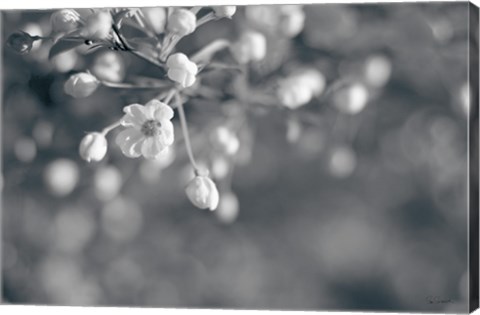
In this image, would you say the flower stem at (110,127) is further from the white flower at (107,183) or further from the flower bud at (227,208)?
the flower bud at (227,208)

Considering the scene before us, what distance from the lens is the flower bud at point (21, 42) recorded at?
2.82 m

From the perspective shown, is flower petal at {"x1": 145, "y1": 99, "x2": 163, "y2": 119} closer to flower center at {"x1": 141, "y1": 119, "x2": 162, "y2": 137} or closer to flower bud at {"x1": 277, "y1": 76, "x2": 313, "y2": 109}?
flower center at {"x1": 141, "y1": 119, "x2": 162, "y2": 137}

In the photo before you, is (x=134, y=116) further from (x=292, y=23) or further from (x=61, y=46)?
(x=292, y=23)

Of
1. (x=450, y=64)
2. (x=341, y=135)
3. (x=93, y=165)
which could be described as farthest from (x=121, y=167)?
(x=450, y=64)

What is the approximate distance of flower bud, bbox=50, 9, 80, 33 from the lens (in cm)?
277

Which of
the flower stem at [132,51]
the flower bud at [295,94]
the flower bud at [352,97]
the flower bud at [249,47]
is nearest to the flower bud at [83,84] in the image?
the flower stem at [132,51]

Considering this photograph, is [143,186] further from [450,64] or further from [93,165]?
[450,64]

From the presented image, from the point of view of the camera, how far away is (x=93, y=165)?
109 inches

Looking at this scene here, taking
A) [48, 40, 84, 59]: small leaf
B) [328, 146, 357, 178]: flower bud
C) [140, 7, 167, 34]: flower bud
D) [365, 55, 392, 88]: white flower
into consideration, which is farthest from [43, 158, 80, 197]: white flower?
[365, 55, 392, 88]: white flower

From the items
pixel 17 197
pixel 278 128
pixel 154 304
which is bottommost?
pixel 154 304

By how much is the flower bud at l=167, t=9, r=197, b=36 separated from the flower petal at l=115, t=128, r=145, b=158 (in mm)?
236

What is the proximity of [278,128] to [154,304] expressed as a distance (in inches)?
19.1

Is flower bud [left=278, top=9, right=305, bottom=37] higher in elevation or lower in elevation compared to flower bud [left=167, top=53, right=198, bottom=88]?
higher

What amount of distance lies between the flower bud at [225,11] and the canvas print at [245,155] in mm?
14
